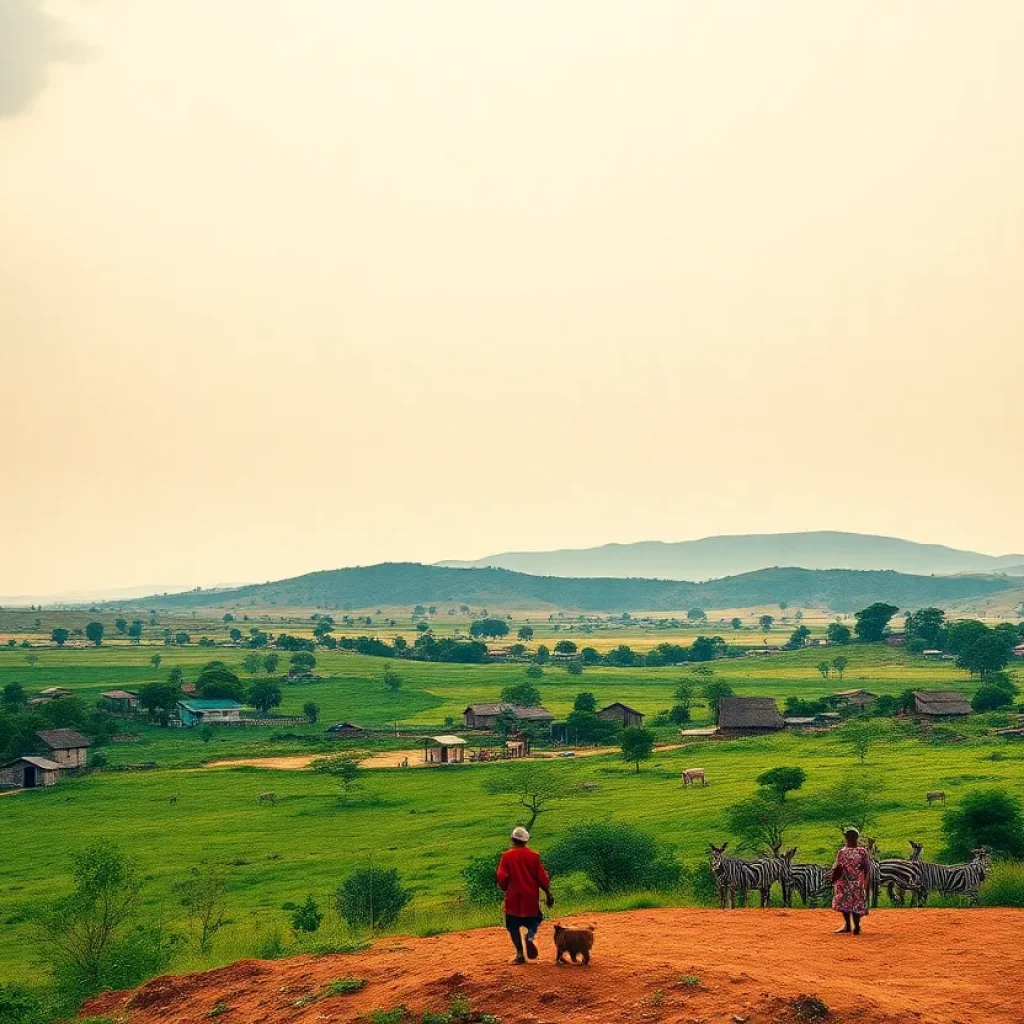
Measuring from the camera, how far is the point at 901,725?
9188 cm

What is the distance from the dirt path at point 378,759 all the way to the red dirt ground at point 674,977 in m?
64.7

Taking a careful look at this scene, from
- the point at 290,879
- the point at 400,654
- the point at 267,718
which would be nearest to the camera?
the point at 290,879

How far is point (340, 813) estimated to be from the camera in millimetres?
66438

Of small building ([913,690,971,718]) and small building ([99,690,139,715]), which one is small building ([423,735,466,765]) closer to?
small building ([913,690,971,718])

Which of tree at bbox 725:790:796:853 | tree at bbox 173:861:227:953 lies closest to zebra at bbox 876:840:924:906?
tree at bbox 725:790:796:853

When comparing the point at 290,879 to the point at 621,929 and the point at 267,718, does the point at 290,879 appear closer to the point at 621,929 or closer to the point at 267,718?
the point at 621,929

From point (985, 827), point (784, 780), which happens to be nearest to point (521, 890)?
point (985, 827)

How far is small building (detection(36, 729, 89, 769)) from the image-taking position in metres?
89.0

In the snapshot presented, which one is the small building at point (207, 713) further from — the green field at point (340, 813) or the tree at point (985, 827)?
the tree at point (985, 827)

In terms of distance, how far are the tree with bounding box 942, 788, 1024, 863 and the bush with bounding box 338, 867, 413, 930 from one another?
19529 mm

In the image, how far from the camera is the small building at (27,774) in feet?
276

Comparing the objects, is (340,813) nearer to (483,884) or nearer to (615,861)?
(483,884)

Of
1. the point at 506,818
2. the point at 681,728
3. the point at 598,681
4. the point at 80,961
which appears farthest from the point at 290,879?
the point at 598,681

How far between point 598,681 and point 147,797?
8475cm
